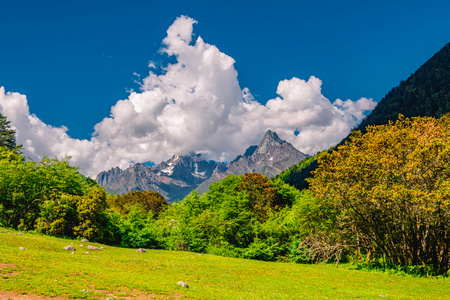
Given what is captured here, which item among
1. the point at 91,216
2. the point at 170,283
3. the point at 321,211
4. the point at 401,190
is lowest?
the point at 170,283

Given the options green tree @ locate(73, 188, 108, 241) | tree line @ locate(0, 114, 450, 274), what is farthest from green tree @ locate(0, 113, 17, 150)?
green tree @ locate(73, 188, 108, 241)

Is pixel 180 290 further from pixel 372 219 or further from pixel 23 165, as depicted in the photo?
pixel 23 165

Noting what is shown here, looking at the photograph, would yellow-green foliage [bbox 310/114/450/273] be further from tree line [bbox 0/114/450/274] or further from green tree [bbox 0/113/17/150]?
green tree [bbox 0/113/17/150]

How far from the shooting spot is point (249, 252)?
165 ft

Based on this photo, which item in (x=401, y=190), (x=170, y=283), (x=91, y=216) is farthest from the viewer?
(x=91, y=216)

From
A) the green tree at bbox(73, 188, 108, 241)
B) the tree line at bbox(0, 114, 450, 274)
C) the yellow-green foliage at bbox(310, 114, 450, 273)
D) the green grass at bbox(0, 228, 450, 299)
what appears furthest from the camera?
the green tree at bbox(73, 188, 108, 241)

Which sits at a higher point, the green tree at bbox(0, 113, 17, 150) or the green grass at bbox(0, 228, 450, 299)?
the green tree at bbox(0, 113, 17, 150)

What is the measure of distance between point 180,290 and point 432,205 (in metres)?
25.7

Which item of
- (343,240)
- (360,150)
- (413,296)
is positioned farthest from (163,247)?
(413,296)

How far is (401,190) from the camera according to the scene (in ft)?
92.7

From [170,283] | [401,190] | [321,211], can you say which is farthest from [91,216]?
[401,190]

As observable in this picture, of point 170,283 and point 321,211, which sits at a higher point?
point 321,211

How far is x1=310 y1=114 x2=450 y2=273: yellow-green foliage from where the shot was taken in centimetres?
2838

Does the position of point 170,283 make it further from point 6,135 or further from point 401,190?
point 6,135
